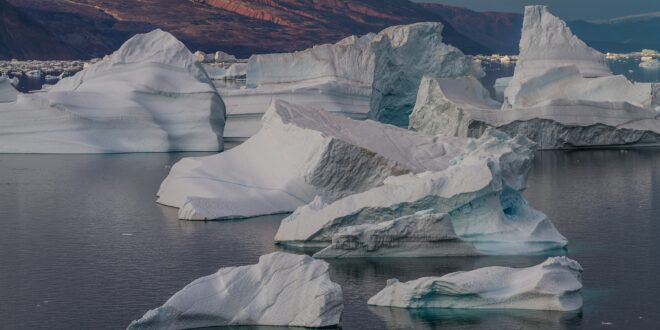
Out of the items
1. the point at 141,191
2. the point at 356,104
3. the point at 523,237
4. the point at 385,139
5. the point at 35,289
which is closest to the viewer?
the point at 35,289

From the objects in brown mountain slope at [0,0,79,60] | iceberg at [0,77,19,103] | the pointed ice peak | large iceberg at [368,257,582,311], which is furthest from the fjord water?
brown mountain slope at [0,0,79,60]

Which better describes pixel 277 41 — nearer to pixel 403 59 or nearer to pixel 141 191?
pixel 403 59

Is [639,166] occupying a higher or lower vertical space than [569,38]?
lower

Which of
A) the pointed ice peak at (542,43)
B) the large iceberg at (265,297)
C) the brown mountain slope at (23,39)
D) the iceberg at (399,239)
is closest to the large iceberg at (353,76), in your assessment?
the pointed ice peak at (542,43)

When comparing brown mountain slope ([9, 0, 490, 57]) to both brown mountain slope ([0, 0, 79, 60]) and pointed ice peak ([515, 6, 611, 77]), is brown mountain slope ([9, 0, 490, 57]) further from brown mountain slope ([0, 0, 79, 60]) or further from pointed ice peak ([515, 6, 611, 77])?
pointed ice peak ([515, 6, 611, 77])

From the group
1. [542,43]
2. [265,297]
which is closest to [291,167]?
[265,297]

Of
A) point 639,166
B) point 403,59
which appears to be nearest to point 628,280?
point 639,166

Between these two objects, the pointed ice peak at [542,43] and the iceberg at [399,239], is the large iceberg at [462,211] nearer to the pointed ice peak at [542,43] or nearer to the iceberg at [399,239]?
the iceberg at [399,239]
